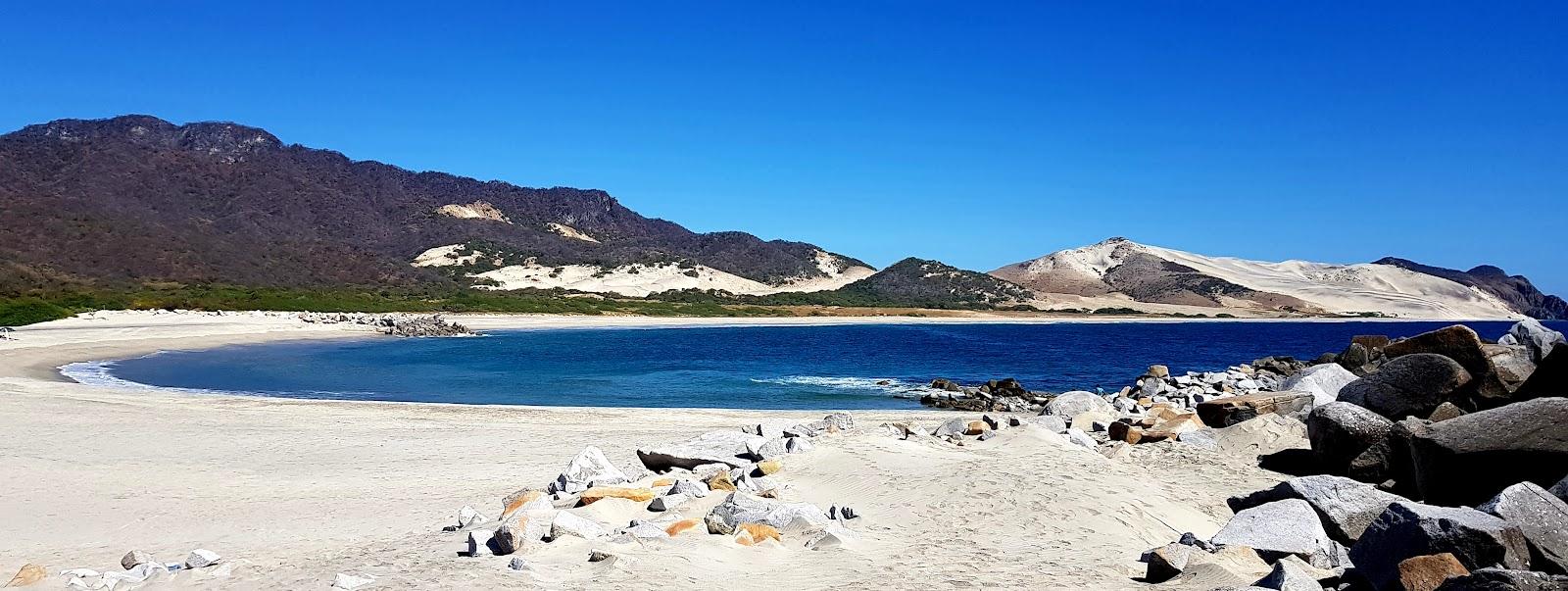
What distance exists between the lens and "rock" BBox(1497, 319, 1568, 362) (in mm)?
15398

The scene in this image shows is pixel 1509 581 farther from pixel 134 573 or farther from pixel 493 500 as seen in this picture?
pixel 493 500

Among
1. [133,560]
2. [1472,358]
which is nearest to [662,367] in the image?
[1472,358]

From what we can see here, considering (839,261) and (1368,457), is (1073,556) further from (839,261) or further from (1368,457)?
(839,261)

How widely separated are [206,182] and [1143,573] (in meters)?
173

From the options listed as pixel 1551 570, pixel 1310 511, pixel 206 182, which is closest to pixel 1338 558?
pixel 1310 511

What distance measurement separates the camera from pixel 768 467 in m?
11.4

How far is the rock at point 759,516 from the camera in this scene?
26.9 ft

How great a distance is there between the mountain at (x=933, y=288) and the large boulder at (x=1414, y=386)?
104273 mm

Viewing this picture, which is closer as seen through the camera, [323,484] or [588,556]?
[588,556]

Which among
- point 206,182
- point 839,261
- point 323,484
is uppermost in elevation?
point 206,182

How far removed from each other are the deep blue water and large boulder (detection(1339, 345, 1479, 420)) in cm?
1379

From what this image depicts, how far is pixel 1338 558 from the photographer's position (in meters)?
7.16

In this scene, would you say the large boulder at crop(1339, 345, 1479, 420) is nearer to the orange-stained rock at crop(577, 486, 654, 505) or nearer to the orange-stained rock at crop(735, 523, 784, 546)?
the orange-stained rock at crop(735, 523, 784, 546)

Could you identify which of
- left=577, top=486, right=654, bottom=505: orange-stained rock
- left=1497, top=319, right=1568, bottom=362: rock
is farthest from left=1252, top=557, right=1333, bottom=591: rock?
left=1497, top=319, right=1568, bottom=362: rock
